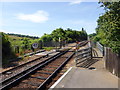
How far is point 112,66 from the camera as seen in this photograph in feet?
21.9

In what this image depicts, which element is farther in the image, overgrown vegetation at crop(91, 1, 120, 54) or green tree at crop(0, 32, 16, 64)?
green tree at crop(0, 32, 16, 64)

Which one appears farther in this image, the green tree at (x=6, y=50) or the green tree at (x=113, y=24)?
the green tree at (x=6, y=50)

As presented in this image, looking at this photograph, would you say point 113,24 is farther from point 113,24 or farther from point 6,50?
point 6,50

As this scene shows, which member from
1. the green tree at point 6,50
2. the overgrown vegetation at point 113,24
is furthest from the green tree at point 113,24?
the green tree at point 6,50

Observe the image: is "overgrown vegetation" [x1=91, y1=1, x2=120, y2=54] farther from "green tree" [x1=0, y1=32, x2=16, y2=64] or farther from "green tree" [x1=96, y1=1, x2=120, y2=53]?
"green tree" [x1=0, y1=32, x2=16, y2=64]

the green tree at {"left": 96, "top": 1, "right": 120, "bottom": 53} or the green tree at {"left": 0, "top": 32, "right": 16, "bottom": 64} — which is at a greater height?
the green tree at {"left": 96, "top": 1, "right": 120, "bottom": 53}

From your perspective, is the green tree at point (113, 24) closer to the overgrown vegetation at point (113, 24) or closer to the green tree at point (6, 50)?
the overgrown vegetation at point (113, 24)

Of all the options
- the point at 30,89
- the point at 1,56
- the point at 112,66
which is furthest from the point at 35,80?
the point at 1,56

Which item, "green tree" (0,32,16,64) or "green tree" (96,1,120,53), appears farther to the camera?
"green tree" (0,32,16,64)

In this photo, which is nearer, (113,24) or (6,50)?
(113,24)

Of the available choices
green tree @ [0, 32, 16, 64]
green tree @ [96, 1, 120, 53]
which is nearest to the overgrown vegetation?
green tree @ [96, 1, 120, 53]

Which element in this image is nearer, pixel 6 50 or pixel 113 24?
pixel 113 24

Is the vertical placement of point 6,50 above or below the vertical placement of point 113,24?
below

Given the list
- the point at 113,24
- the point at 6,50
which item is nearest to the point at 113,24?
the point at 113,24
